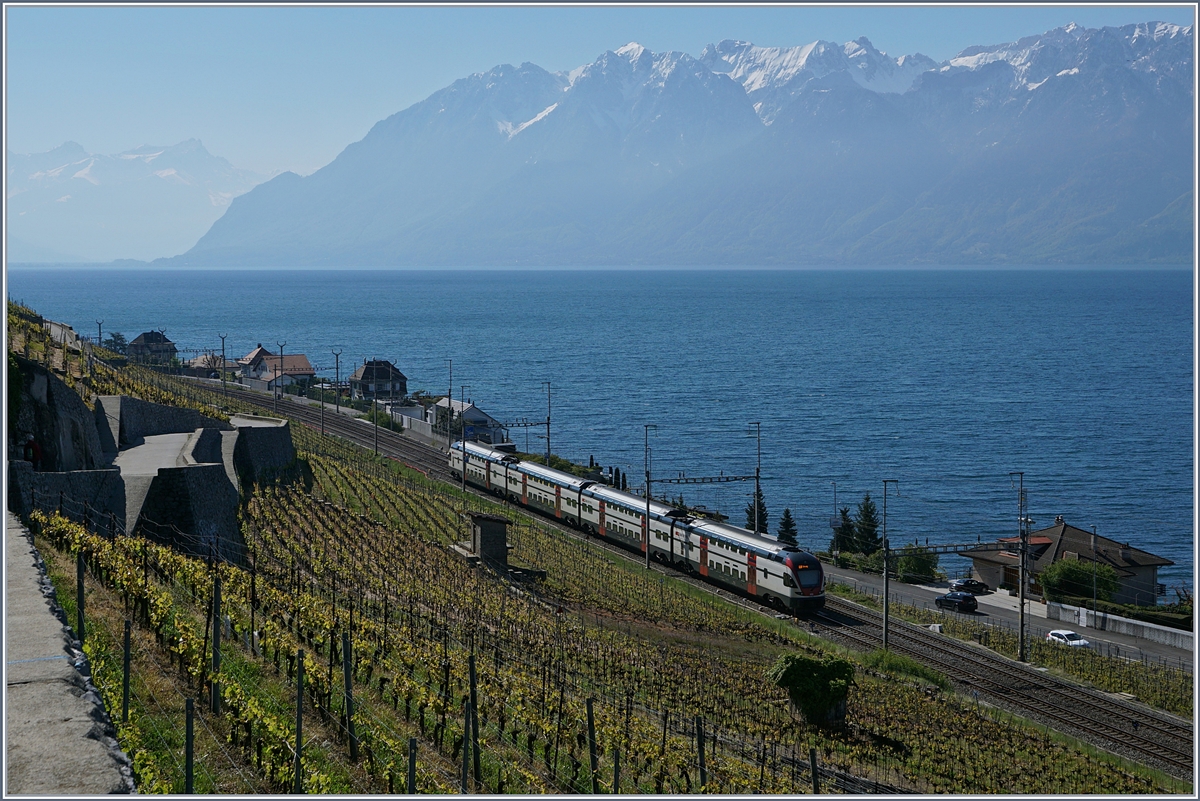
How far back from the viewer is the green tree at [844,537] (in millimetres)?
73537

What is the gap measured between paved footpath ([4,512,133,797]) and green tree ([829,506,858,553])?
6194 centimetres

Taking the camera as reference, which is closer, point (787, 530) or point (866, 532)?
point (866, 532)

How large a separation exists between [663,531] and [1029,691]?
19077mm

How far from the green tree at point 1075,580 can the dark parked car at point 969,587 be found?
10.9 feet

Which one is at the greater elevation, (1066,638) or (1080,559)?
(1080,559)

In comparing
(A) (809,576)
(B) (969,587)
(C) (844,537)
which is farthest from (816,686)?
(C) (844,537)

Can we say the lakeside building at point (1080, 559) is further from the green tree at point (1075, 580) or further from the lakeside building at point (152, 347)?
the lakeside building at point (152, 347)

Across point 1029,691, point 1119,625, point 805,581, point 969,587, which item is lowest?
point 969,587

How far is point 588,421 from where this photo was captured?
123 metres

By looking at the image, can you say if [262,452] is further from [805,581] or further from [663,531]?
[805,581]

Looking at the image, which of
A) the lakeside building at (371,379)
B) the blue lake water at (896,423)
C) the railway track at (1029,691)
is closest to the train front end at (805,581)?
the railway track at (1029,691)

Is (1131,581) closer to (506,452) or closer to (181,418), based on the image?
(506,452)

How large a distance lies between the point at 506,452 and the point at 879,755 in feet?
155

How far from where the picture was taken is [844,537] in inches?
2955
